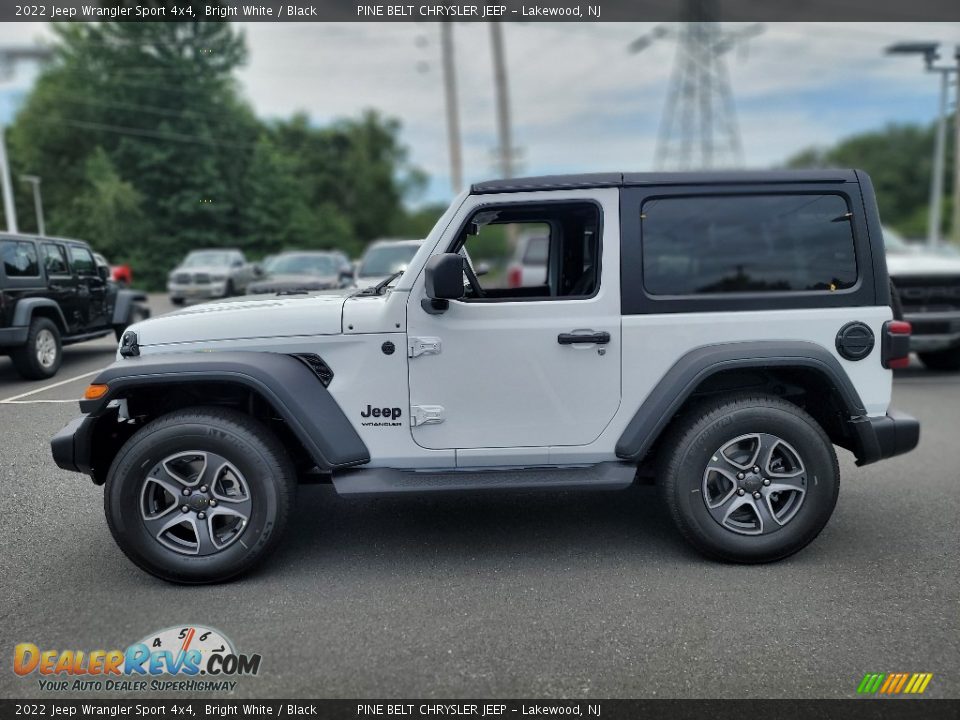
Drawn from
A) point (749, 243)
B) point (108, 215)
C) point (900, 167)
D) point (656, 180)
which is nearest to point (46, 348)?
point (656, 180)

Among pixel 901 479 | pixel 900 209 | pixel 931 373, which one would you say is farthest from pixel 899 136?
pixel 901 479

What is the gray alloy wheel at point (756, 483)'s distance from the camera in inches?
147

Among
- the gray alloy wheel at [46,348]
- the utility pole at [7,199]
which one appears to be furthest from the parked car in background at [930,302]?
the utility pole at [7,199]

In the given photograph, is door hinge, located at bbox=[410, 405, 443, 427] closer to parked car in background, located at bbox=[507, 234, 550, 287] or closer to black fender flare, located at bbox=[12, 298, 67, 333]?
black fender flare, located at bbox=[12, 298, 67, 333]

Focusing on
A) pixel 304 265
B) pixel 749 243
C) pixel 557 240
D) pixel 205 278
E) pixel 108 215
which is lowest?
pixel 749 243

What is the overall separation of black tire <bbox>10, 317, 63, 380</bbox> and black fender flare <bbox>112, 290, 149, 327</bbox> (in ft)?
3.11

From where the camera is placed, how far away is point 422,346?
369 cm

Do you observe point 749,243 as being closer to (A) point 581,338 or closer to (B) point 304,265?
(A) point 581,338

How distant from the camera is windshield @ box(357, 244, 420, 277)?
1154 centimetres

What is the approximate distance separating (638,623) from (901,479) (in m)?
3.16

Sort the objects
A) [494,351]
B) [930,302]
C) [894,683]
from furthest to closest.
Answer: [930,302], [494,351], [894,683]

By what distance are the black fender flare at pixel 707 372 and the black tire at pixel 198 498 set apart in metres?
1.80

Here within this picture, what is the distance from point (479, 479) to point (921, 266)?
311 inches

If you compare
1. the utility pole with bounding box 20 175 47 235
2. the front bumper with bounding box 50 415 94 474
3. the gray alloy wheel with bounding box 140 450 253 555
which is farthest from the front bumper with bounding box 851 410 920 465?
the utility pole with bounding box 20 175 47 235
